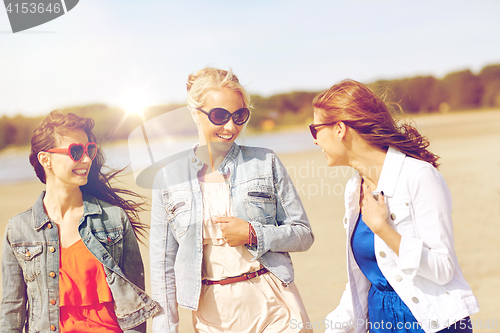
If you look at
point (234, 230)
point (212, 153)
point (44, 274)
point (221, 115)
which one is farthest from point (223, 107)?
point (44, 274)

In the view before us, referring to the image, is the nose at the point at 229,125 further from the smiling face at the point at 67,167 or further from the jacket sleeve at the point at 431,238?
the jacket sleeve at the point at 431,238

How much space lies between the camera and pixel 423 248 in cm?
197

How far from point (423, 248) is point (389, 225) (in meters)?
0.21

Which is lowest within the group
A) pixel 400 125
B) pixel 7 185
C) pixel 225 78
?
pixel 7 185

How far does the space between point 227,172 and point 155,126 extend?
72 centimetres

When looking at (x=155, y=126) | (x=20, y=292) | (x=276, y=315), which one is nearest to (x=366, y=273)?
(x=276, y=315)

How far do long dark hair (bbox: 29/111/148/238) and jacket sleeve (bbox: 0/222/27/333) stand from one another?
1.61 ft

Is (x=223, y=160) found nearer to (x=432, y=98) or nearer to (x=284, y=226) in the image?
(x=284, y=226)

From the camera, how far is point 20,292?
2.45m

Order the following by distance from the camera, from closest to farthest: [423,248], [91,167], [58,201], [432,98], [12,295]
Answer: [423,248] → [12,295] → [58,201] → [91,167] → [432,98]

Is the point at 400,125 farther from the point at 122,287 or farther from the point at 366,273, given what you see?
the point at 122,287

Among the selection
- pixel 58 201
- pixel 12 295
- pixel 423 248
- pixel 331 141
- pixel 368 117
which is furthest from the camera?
pixel 58 201

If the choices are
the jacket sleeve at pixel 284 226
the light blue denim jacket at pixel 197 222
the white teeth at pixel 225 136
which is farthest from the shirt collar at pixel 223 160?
the jacket sleeve at pixel 284 226

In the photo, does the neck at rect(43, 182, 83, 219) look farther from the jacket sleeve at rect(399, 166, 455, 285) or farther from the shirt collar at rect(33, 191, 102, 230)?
the jacket sleeve at rect(399, 166, 455, 285)
